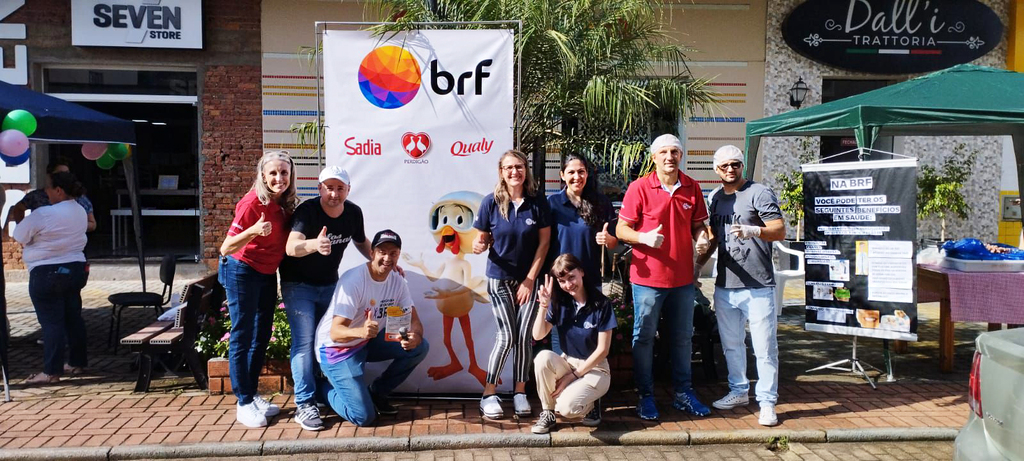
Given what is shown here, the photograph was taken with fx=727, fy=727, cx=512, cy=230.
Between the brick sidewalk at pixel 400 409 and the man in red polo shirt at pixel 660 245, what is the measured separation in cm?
45

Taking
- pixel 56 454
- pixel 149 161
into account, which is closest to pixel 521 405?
pixel 56 454

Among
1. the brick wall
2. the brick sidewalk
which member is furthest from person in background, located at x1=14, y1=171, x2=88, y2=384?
the brick wall

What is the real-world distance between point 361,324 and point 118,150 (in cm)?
488

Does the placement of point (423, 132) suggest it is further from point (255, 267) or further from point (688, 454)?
point (688, 454)

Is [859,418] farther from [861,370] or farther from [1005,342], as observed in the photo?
[1005,342]

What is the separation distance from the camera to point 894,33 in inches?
471

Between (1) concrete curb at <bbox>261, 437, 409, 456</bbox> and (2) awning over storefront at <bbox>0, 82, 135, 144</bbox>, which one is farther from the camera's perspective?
(2) awning over storefront at <bbox>0, 82, 135, 144</bbox>

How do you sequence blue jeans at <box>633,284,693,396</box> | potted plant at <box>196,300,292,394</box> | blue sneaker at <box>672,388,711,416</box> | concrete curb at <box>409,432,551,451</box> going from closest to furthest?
concrete curb at <box>409,432,551,451</box> → blue jeans at <box>633,284,693,396</box> → blue sneaker at <box>672,388,711,416</box> → potted plant at <box>196,300,292,394</box>

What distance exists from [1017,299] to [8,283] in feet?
41.6

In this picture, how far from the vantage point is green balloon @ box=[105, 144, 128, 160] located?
7.94 metres

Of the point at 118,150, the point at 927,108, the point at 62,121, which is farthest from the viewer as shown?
the point at 118,150

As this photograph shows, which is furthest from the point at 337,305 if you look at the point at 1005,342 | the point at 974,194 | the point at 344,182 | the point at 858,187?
the point at 974,194

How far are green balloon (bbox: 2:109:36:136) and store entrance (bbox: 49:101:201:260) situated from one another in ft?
19.2

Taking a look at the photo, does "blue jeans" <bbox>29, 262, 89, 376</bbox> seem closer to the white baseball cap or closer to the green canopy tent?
the white baseball cap
